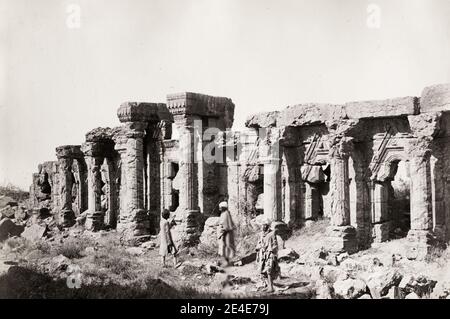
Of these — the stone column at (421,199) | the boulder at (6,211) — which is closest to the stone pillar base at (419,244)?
the stone column at (421,199)

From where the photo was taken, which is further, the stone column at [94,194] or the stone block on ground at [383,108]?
the stone column at [94,194]

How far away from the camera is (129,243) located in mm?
20703

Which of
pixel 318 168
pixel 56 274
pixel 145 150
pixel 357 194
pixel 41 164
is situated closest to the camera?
pixel 56 274

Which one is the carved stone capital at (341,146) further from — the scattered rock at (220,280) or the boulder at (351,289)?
the boulder at (351,289)

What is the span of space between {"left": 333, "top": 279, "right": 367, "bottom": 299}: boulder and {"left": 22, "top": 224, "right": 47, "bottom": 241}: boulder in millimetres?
15162

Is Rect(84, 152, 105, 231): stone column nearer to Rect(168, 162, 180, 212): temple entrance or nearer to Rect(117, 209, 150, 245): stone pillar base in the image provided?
Rect(117, 209, 150, 245): stone pillar base

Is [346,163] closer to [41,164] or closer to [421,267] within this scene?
[421,267]

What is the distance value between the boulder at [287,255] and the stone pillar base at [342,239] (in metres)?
1.12

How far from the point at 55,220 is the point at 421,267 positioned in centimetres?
2016

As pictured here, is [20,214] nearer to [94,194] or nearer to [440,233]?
[94,194]

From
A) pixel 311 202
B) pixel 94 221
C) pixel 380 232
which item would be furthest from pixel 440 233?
pixel 94 221

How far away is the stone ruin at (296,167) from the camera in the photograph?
15.8m

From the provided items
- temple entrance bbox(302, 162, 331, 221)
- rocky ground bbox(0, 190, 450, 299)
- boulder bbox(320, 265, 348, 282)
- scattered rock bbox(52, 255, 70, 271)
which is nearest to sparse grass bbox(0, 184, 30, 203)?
rocky ground bbox(0, 190, 450, 299)
